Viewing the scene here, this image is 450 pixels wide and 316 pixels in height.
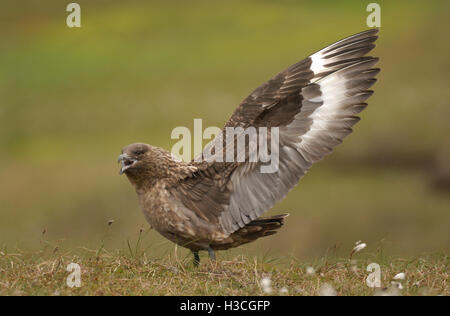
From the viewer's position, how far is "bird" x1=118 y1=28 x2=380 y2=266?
4.91 m

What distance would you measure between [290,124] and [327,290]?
1390 millimetres

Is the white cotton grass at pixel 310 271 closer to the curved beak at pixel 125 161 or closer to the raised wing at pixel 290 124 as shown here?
the raised wing at pixel 290 124

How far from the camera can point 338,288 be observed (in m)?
4.27

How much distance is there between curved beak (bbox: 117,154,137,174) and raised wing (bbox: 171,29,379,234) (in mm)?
363

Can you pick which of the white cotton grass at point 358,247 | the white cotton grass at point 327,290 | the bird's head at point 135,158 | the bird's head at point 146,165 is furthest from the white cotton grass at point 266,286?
the bird's head at point 135,158

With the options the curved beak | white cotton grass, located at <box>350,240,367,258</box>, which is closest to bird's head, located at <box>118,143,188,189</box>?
the curved beak

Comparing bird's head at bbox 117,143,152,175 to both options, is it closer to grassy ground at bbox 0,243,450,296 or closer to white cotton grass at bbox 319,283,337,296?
grassy ground at bbox 0,243,450,296

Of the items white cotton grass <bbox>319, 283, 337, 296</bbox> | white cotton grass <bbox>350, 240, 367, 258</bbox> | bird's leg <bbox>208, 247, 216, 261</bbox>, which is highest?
white cotton grass <bbox>350, 240, 367, 258</bbox>

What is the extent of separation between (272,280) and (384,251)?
105cm

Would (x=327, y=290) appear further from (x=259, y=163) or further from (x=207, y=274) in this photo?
(x=259, y=163)

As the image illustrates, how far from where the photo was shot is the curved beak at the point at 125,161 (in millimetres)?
4994

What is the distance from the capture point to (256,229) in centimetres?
504
